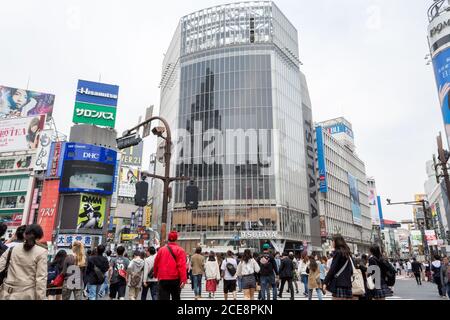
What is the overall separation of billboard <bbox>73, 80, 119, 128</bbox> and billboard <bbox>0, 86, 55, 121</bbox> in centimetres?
1605

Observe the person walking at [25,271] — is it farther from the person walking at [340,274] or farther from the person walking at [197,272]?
the person walking at [197,272]

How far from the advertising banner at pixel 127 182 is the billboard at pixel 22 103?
31.2m

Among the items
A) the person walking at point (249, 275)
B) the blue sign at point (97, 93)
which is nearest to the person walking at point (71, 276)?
the person walking at point (249, 275)

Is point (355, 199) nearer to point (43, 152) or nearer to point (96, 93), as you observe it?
point (96, 93)

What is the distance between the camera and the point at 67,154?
44469 millimetres

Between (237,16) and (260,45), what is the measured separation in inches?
286

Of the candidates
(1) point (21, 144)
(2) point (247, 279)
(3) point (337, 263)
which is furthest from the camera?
(1) point (21, 144)

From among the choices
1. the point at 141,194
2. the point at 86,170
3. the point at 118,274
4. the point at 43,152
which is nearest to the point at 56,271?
the point at 118,274

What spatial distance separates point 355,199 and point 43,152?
246ft

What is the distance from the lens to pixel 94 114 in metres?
49.0

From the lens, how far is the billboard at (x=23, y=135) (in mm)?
52500

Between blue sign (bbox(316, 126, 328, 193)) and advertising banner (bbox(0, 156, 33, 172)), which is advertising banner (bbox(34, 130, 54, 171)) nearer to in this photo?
advertising banner (bbox(0, 156, 33, 172))
